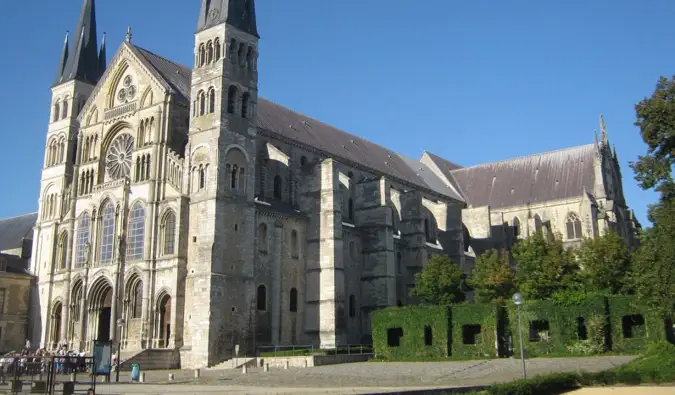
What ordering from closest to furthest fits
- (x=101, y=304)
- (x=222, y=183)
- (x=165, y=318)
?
(x=222, y=183) < (x=165, y=318) < (x=101, y=304)

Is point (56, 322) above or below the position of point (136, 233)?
below

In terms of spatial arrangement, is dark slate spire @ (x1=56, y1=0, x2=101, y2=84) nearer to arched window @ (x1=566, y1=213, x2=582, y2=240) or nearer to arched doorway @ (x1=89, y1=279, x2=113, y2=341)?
arched doorway @ (x1=89, y1=279, x2=113, y2=341)

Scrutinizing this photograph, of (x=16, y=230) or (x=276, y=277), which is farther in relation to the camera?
(x=16, y=230)

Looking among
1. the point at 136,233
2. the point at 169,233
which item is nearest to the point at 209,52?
the point at 169,233

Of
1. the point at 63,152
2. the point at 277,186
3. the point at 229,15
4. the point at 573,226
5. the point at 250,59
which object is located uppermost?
the point at 229,15

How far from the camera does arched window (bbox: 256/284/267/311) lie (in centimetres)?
4347

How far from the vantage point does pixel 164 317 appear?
138 ft

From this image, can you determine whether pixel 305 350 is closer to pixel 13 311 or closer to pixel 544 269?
pixel 544 269

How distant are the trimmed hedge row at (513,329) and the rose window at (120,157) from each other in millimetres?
19242

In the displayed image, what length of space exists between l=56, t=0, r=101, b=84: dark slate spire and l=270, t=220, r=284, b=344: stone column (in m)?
21.1

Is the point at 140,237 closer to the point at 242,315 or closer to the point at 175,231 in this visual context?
the point at 175,231

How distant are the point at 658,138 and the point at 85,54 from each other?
4266 centimetres

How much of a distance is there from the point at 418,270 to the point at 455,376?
22.4 metres

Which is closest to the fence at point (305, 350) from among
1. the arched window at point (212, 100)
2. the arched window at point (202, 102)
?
the arched window at point (212, 100)
